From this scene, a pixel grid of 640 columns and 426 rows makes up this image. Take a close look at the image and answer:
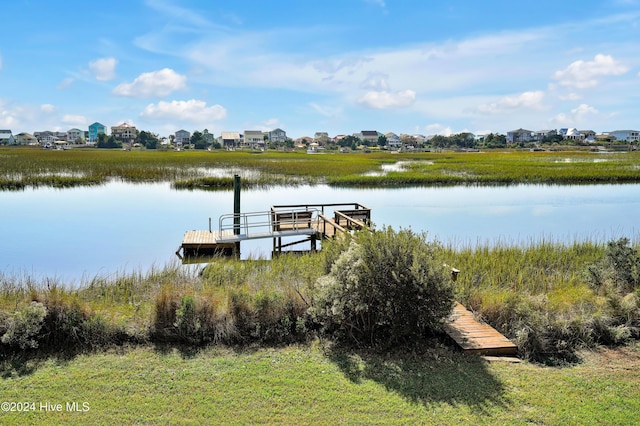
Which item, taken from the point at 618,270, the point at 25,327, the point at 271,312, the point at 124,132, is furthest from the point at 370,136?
the point at 25,327

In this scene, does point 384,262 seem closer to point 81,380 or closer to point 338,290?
point 338,290

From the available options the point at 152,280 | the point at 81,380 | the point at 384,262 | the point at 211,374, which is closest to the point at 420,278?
the point at 384,262

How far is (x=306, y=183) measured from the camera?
40938mm

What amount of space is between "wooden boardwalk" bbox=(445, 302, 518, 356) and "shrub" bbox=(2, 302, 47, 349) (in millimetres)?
6236

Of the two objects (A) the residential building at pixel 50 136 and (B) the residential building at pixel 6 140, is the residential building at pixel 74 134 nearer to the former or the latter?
(A) the residential building at pixel 50 136

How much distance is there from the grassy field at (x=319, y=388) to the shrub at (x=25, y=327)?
0.38 m

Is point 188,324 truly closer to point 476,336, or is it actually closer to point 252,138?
point 476,336

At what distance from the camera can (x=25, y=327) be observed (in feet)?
22.7

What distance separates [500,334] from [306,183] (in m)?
34.0

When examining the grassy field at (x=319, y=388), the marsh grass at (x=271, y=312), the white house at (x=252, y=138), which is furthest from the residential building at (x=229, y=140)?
the grassy field at (x=319, y=388)

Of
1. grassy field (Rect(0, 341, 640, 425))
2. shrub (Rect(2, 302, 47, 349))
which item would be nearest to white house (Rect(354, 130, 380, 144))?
grassy field (Rect(0, 341, 640, 425))

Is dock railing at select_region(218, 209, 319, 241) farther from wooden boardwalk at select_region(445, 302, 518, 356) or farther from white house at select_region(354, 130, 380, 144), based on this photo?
white house at select_region(354, 130, 380, 144)

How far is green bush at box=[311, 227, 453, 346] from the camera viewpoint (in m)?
7.04

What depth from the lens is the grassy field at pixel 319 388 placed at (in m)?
5.21
